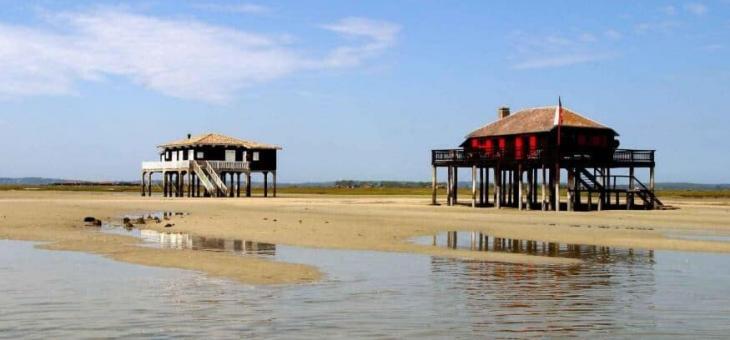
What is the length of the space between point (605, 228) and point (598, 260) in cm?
1308

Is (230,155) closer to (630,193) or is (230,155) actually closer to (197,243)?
(630,193)

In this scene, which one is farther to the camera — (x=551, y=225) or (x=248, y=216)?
(x=248, y=216)

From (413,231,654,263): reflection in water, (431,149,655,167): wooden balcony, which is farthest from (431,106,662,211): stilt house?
(413,231,654,263): reflection in water

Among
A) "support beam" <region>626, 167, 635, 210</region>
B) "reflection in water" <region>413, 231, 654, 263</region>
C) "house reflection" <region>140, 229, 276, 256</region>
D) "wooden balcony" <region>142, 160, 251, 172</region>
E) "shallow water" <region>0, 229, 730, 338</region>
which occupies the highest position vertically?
"wooden balcony" <region>142, 160, 251, 172</region>

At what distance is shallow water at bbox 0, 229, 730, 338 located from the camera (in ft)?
36.9

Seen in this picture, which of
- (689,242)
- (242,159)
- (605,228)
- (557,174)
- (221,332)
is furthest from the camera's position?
(242,159)

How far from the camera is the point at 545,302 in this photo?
44.7ft

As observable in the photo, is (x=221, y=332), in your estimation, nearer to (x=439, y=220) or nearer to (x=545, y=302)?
(x=545, y=302)

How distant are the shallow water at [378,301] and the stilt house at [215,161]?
177 feet

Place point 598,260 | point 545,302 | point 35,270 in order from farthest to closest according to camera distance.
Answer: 1. point 598,260
2. point 35,270
3. point 545,302

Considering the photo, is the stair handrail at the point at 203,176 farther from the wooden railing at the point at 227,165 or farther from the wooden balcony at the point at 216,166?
the wooden railing at the point at 227,165

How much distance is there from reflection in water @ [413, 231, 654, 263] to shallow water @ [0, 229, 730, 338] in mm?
2091

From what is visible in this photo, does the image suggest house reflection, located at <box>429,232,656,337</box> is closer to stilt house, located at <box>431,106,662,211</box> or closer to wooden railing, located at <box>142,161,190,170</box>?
stilt house, located at <box>431,106,662,211</box>

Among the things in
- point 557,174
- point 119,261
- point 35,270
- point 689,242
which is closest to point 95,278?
point 35,270
